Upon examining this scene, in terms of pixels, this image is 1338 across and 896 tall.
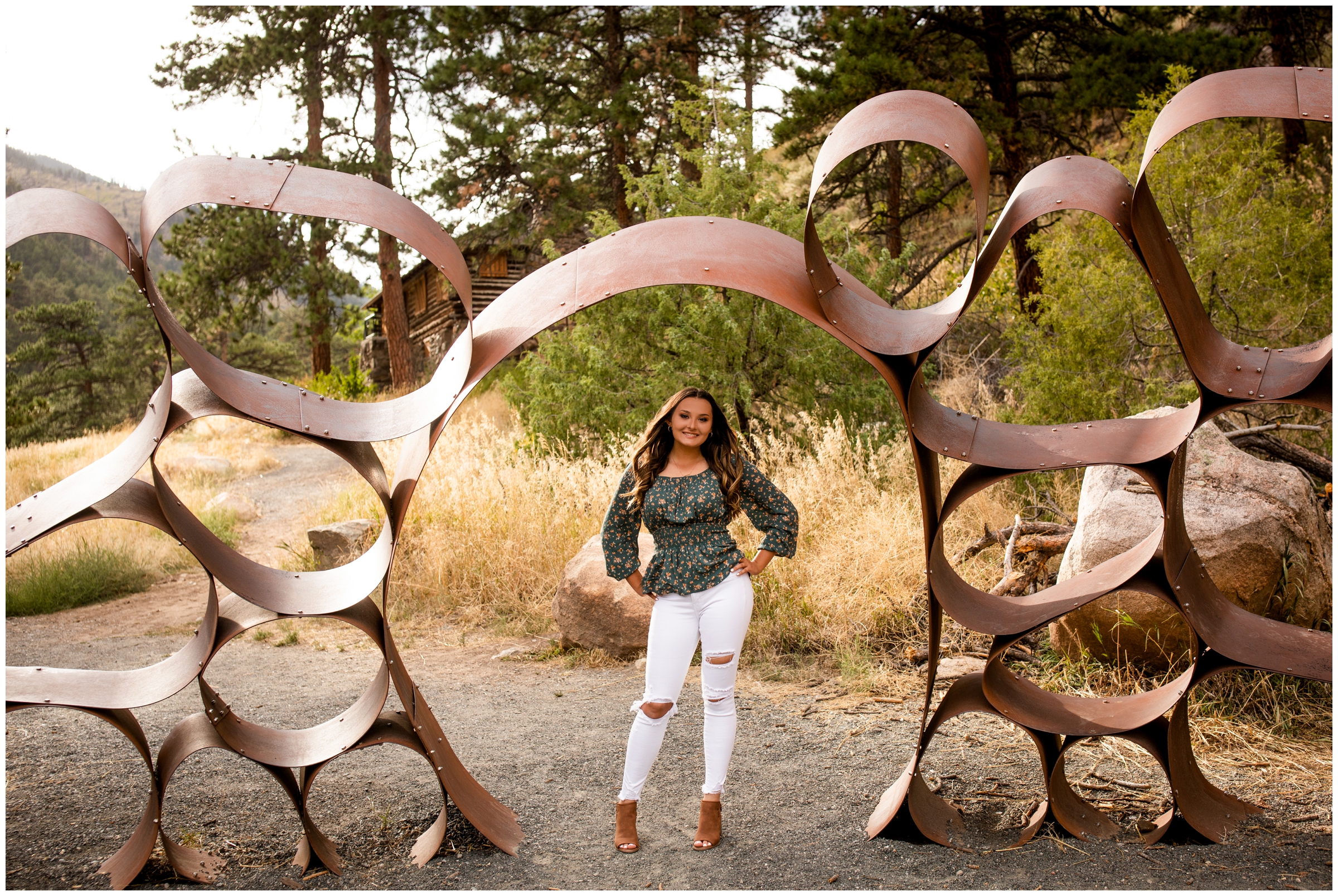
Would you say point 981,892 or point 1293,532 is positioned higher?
point 1293,532

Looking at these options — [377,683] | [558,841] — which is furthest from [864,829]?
[377,683]

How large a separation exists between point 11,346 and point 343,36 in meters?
18.6

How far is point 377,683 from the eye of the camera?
3.18 m

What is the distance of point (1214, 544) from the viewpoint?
4.07 metres

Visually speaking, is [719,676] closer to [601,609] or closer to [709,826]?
[709,826]

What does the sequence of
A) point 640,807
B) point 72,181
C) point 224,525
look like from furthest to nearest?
point 72,181, point 224,525, point 640,807

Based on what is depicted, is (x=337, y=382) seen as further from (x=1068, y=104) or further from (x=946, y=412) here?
(x=946, y=412)

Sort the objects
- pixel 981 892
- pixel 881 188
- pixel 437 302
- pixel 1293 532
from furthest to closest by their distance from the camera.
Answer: pixel 437 302 < pixel 881 188 < pixel 1293 532 < pixel 981 892

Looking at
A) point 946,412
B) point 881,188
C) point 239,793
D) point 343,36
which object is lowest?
point 239,793

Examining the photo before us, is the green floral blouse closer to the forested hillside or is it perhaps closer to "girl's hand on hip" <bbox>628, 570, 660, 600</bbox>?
"girl's hand on hip" <bbox>628, 570, 660, 600</bbox>

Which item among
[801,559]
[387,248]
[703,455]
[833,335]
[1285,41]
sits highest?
[1285,41]

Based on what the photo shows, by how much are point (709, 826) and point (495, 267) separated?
18.3m

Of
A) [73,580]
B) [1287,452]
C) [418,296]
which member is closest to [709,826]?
[1287,452]

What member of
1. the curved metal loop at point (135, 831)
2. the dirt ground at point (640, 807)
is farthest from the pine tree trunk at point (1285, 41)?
the curved metal loop at point (135, 831)
